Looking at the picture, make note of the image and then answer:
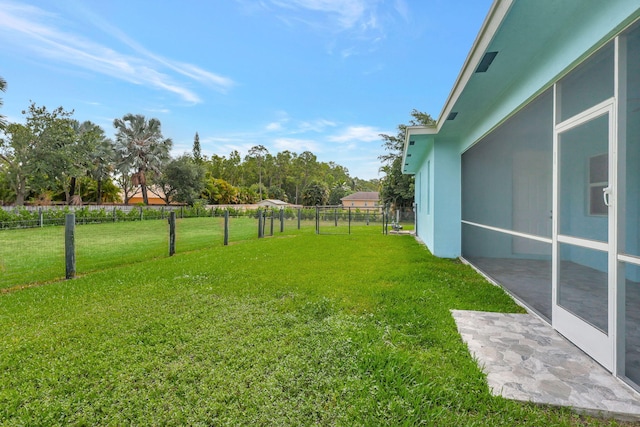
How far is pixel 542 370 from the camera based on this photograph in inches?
85.6

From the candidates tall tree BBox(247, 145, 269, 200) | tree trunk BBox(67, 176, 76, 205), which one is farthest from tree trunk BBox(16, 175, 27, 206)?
tall tree BBox(247, 145, 269, 200)

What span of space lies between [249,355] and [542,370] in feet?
6.81

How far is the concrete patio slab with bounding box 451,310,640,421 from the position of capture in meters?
1.81

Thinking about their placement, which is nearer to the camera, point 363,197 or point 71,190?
point 71,190

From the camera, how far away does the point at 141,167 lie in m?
29.6

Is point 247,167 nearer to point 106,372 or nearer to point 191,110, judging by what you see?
point 191,110

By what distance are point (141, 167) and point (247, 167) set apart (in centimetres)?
2055

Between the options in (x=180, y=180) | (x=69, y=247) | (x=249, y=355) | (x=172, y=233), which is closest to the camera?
(x=249, y=355)

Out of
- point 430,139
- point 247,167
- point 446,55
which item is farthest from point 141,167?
point 430,139

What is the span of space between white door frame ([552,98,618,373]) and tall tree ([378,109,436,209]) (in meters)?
17.9

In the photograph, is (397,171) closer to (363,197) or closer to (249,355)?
(249,355)

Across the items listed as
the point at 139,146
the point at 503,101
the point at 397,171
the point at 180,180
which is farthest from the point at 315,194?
the point at 503,101

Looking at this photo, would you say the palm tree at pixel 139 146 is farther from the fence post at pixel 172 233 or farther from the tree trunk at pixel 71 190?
the fence post at pixel 172 233

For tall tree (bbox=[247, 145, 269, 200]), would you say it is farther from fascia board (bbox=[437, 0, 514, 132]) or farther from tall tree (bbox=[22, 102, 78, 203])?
fascia board (bbox=[437, 0, 514, 132])
